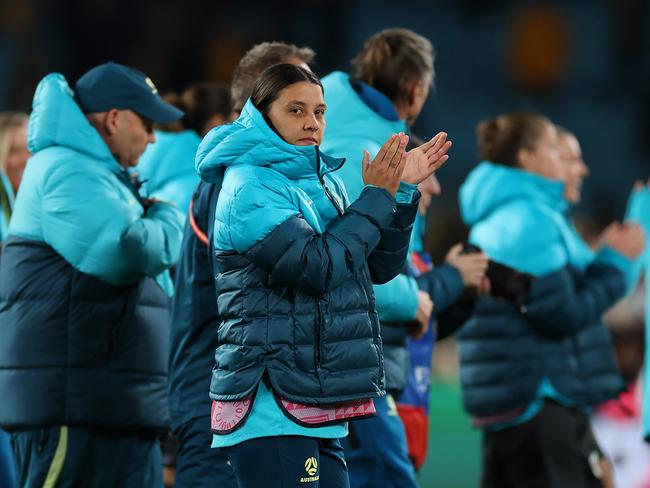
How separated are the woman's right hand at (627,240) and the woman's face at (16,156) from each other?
2.80 meters

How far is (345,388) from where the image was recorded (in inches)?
136

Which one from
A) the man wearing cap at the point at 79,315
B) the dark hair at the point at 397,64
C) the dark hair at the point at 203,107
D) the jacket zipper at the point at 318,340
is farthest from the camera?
the dark hair at the point at 203,107

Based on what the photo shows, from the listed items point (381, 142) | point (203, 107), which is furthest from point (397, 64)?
point (203, 107)

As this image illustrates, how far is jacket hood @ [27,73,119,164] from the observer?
464 centimetres

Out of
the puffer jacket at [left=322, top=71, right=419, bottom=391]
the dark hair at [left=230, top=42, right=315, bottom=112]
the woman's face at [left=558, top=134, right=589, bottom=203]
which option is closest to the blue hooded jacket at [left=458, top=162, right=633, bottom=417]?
the woman's face at [left=558, top=134, right=589, bottom=203]

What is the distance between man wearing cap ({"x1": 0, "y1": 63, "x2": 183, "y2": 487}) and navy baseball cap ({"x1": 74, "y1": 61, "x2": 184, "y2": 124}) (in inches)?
3.3

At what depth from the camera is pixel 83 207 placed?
4.51 m

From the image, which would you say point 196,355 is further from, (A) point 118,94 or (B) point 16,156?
(B) point 16,156

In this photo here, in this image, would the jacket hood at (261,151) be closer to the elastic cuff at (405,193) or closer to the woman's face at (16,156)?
the elastic cuff at (405,193)

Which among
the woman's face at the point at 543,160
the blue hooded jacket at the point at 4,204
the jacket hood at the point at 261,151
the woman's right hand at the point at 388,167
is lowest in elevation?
the blue hooded jacket at the point at 4,204

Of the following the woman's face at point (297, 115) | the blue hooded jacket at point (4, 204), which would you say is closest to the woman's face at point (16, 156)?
the blue hooded jacket at point (4, 204)

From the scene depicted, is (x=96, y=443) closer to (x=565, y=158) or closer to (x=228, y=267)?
(x=228, y=267)

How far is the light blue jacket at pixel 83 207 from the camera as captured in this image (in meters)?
4.51

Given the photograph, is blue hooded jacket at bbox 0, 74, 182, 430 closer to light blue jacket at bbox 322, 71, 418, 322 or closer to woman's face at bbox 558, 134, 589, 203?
light blue jacket at bbox 322, 71, 418, 322
